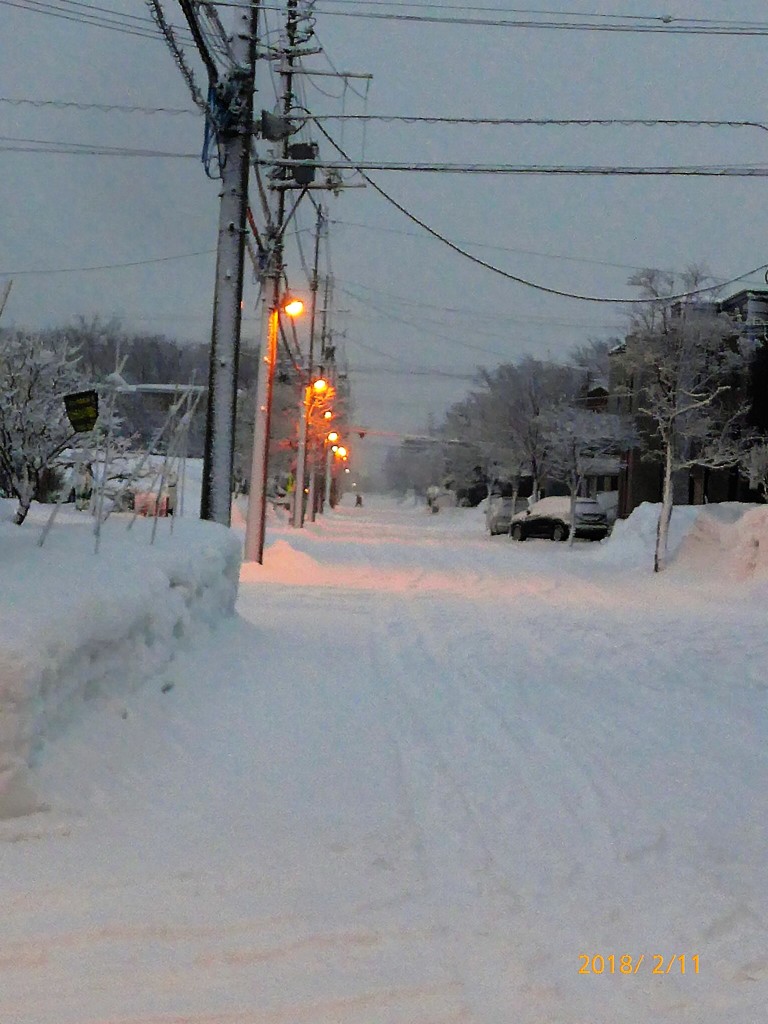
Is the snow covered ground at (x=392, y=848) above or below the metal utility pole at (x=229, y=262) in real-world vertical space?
below

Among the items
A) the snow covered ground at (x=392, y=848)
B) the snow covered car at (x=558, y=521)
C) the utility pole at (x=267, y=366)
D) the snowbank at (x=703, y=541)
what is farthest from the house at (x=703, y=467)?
the snow covered ground at (x=392, y=848)

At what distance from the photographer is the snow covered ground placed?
3438 mm

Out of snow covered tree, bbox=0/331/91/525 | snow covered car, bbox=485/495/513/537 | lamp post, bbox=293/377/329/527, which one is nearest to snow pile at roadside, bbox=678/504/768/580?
snow covered tree, bbox=0/331/91/525

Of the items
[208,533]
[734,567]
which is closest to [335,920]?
[208,533]

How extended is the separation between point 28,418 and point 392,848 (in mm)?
9174

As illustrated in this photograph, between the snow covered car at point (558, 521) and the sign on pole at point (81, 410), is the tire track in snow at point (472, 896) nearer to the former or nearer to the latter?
the sign on pole at point (81, 410)

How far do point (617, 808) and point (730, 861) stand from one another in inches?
32.7

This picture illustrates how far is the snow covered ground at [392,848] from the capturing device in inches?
135

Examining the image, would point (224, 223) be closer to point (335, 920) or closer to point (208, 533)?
point (208, 533)

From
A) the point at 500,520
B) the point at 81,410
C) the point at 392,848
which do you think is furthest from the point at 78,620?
the point at 500,520

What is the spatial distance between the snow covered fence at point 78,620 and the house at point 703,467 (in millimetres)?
20849

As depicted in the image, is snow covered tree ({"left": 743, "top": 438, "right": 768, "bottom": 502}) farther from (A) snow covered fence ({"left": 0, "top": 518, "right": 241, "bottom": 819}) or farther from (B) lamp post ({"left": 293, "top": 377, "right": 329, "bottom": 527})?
(A) snow covered fence ({"left": 0, "top": 518, "right": 241, "bottom": 819})

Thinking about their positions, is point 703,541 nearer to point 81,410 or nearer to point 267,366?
point 267,366

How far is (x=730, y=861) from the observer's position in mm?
4832
